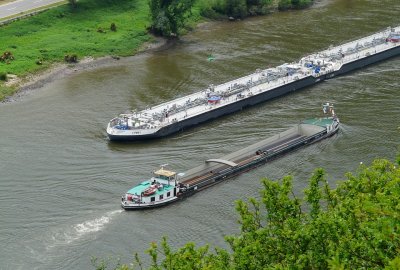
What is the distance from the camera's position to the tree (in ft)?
369

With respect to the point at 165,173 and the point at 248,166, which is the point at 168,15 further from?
the point at 165,173

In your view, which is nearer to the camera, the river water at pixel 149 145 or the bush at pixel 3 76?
the river water at pixel 149 145

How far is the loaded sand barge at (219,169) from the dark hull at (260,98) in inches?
377

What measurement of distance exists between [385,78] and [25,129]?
46255 mm

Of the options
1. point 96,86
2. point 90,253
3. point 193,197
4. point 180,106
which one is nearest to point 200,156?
point 193,197

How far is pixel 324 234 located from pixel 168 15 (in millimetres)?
86411

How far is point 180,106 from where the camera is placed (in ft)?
271

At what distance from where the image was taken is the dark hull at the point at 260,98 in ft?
252

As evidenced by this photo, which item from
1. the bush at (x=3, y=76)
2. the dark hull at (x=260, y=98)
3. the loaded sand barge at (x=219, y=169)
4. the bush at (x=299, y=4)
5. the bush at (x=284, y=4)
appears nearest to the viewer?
the loaded sand barge at (x=219, y=169)

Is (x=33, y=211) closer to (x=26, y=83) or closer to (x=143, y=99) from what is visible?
(x=143, y=99)

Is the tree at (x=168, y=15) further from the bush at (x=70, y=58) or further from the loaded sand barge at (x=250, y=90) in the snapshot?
the loaded sand barge at (x=250, y=90)

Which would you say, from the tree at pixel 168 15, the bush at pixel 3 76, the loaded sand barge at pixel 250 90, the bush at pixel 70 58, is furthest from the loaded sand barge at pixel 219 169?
the tree at pixel 168 15

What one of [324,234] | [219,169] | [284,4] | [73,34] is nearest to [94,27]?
[73,34]

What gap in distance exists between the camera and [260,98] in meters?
86.7
